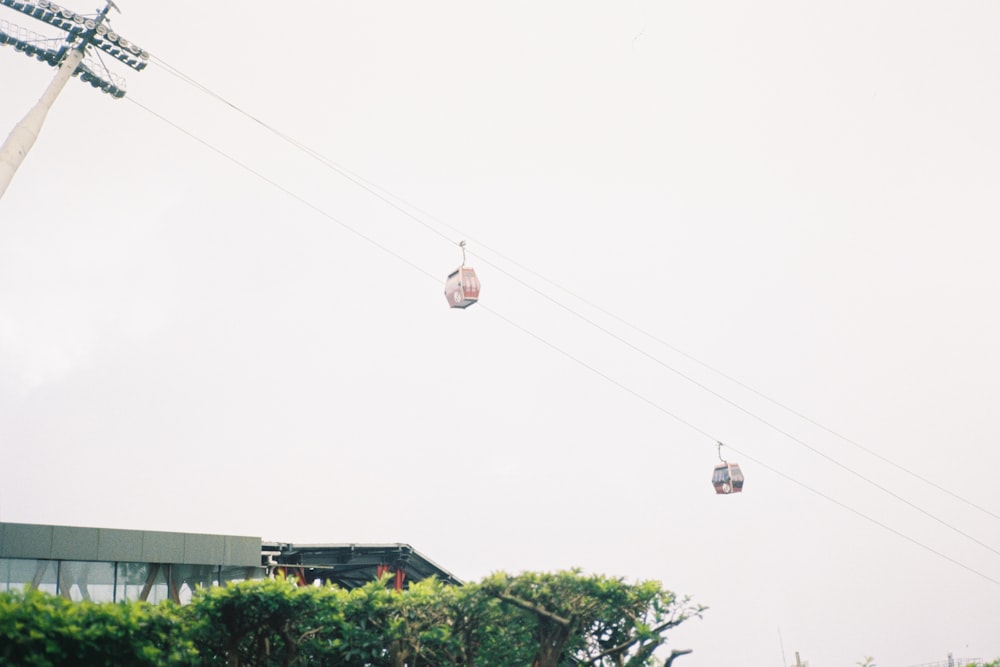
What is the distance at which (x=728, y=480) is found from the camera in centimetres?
3581

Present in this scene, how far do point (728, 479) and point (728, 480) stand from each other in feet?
0.15

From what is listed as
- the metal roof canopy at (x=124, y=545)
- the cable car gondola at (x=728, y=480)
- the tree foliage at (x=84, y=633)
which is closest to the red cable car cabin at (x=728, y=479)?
the cable car gondola at (x=728, y=480)

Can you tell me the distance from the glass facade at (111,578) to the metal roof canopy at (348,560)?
5.00 ft

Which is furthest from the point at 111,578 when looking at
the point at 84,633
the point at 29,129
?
the point at 29,129

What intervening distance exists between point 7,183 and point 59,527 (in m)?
10.8

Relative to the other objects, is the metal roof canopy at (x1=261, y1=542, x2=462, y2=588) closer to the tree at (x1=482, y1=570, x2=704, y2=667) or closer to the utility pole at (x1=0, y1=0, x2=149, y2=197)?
the tree at (x1=482, y1=570, x2=704, y2=667)

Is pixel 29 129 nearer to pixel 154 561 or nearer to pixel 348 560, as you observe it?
pixel 154 561

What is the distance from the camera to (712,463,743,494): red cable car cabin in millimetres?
35719

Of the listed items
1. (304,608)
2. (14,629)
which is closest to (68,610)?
(14,629)

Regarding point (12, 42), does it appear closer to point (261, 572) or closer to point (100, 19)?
point (100, 19)

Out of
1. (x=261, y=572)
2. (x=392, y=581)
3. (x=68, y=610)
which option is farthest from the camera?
(x=392, y=581)

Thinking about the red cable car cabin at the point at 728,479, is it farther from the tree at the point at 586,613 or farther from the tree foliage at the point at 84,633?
the tree foliage at the point at 84,633

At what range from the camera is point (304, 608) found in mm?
20844

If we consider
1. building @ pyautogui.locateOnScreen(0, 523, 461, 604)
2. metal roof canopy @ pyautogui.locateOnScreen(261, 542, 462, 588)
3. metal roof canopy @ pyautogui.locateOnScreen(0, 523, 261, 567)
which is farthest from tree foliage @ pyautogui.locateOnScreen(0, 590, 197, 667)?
metal roof canopy @ pyautogui.locateOnScreen(261, 542, 462, 588)
